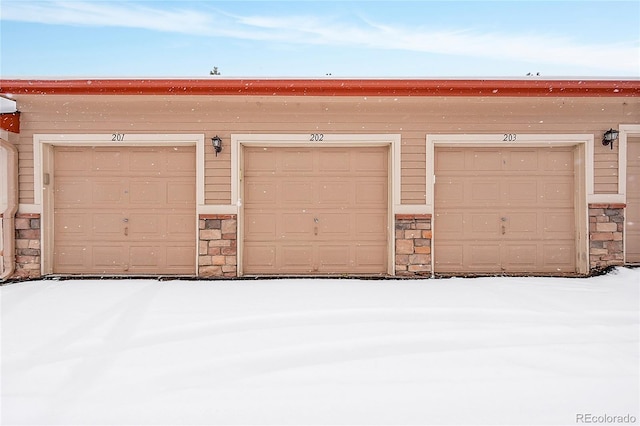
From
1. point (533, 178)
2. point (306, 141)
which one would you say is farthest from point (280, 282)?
point (533, 178)

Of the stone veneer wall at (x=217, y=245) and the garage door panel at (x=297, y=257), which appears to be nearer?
the stone veneer wall at (x=217, y=245)

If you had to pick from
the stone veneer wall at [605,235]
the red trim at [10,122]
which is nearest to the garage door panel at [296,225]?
the red trim at [10,122]

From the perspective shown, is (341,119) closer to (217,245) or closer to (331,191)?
(331,191)

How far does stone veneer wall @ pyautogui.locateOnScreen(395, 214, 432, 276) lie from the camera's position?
5641 millimetres

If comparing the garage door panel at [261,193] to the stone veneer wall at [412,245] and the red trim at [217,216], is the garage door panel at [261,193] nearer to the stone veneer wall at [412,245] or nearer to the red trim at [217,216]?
the red trim at [217,216]

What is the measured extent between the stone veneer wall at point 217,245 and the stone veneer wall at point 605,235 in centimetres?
607

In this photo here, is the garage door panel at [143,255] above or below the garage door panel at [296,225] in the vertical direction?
below

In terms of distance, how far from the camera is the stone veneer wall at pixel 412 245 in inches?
222

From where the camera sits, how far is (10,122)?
531 cm

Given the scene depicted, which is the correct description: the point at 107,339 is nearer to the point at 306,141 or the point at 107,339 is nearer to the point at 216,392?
the point at 216,392

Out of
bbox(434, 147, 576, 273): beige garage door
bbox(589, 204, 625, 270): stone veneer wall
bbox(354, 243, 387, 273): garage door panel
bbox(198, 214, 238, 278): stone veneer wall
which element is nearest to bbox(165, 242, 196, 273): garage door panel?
bbox(198, 214, 238, 278): stone veneer wall

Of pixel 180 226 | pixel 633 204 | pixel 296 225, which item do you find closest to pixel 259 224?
pixel 296 225

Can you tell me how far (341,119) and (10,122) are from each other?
534 centimetres

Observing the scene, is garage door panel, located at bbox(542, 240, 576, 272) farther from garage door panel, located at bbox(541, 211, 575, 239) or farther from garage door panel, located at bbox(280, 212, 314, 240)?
garage door panel, located at bbox(280, 212, 314, 240)
